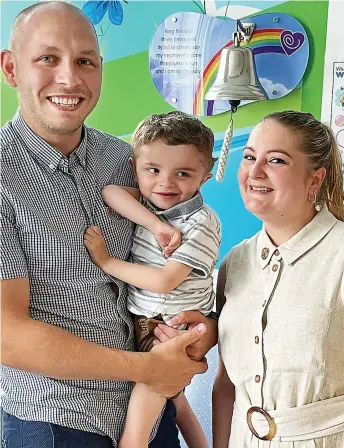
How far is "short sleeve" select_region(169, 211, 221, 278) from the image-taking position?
1.72 metres

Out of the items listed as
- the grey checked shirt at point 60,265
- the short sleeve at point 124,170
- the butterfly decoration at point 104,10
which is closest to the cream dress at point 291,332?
the grey checked shirt at point 60,265

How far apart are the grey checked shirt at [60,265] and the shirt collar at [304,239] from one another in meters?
0.42

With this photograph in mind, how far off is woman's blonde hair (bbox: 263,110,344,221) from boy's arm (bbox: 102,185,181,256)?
0.39 m

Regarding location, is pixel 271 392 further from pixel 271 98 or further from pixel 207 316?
pixel 271 98

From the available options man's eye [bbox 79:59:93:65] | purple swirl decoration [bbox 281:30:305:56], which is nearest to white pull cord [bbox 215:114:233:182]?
purple swirl decoration [bbox 281:30:305:56]

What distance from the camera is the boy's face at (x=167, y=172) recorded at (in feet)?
5.85

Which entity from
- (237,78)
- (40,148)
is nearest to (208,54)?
(237,78)

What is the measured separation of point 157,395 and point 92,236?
448 millimetres

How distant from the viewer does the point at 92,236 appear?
169 cm

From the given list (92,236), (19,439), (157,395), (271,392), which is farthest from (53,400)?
(271,392)

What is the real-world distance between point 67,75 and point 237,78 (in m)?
2.44

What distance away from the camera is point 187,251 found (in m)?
1.72

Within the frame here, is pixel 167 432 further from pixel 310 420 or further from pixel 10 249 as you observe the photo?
pixel 10 249

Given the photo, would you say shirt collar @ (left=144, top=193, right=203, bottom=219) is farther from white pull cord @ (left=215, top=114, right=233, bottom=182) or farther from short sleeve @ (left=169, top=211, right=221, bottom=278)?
white pull cord @ (left=215, top=114, right=233, bottom=182)
